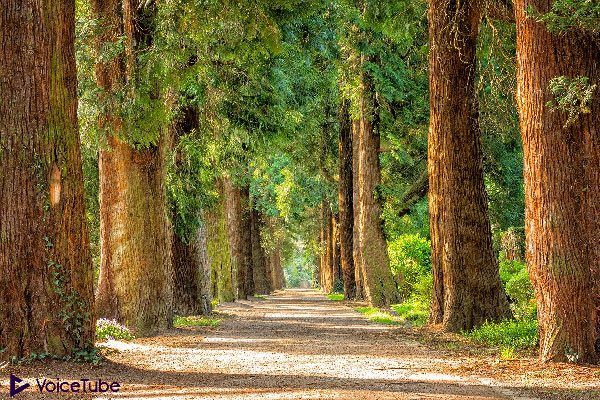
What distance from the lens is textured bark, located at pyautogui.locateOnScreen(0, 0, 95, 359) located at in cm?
895

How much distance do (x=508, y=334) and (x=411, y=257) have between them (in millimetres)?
15184

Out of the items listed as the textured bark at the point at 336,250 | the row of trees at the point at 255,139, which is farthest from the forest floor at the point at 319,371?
the textured bark at the point at 336,250

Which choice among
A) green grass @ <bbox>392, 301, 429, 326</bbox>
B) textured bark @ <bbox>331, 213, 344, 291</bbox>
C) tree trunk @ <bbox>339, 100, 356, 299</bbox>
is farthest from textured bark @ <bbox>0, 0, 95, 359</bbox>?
textured bark @ <bbox>331, 213, 344, 291</bbox>

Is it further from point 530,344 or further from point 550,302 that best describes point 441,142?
point 550,302

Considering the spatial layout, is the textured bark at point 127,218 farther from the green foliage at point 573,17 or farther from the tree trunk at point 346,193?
the tree trunk at point 346,193

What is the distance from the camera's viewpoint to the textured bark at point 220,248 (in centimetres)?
2652

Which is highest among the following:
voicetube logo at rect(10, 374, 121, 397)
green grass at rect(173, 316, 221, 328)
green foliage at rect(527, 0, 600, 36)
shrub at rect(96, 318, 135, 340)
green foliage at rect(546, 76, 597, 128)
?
green foliage at rect(527, 0, 600, 36)

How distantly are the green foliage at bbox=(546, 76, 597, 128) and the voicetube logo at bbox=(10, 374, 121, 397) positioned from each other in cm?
585

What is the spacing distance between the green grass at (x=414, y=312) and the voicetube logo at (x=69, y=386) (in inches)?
419

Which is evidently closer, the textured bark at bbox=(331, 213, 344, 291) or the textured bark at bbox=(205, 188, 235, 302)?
the textured bark at bbox=(205, 188, 235, 302)

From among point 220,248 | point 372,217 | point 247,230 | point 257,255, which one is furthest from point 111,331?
point 257,255

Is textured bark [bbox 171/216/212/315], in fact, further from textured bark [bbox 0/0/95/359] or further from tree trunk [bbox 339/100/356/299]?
tree trunk [bbox 339/100/356/299]

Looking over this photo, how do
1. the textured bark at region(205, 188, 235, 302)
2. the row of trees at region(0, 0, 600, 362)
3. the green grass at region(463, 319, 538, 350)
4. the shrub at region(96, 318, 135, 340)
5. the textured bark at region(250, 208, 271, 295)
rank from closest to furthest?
the row of trees at region(0, 0, 600, 362), the green grass at region(463, 319, 538, 350), the shrub at region(96, 318, 135, 340), the textured bark at region(205, 188, 235, 302), the textured bark at region(250, 208, 271, 295)

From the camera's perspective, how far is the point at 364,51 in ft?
74.7
